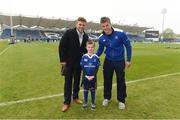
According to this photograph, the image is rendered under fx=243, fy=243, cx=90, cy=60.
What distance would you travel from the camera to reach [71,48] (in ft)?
17.3

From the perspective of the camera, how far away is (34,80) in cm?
857

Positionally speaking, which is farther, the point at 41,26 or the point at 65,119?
the point at 41,26

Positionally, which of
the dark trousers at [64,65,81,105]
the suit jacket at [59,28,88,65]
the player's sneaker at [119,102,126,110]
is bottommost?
the player's sneaker at [119,102,126,110]

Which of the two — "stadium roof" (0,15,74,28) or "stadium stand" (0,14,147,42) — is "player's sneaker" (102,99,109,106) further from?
"stadium roof" (0,15,74,28)

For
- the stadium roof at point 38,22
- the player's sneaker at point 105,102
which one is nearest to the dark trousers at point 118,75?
the player's sneaker at point 105,102

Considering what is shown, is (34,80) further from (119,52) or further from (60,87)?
(119,52)

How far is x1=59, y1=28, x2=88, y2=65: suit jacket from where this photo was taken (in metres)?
5.20

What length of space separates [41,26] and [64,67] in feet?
268

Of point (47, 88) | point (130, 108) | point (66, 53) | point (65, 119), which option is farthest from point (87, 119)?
point (47, 88)

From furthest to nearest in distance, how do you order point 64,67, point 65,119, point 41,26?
1. point 41,26
2. point 64,67
3. point 65,119

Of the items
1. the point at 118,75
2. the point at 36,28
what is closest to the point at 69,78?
the point at 118,75

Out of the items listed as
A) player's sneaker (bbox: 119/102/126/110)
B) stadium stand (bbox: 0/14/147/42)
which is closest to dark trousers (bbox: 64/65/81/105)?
player's sneaker (bbox: 119/102/126/110)

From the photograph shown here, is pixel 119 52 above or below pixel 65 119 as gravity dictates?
above

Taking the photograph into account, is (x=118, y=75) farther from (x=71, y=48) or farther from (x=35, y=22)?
(x=35, y=22)
